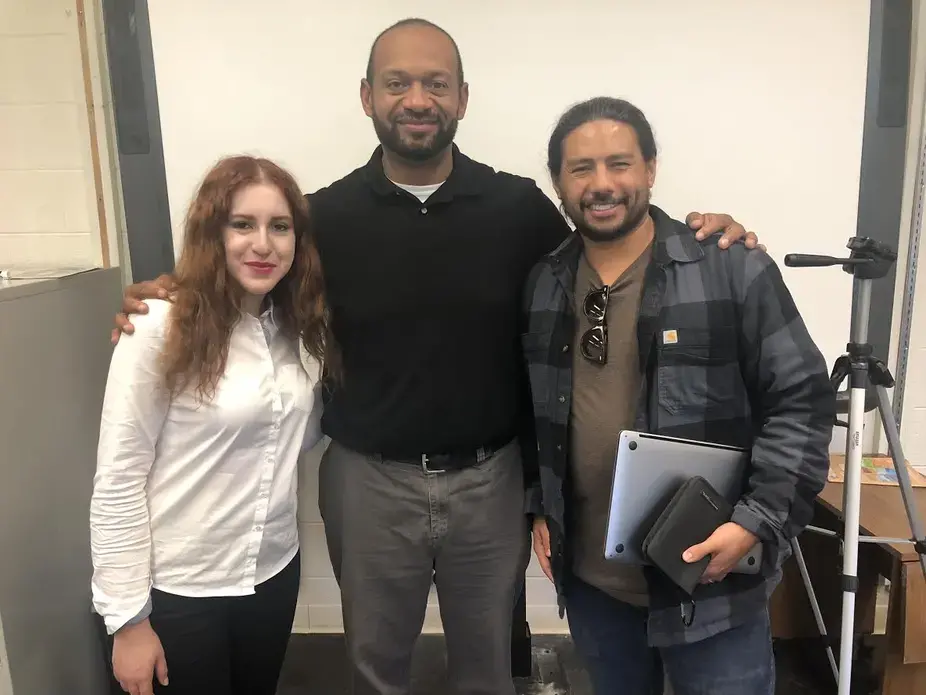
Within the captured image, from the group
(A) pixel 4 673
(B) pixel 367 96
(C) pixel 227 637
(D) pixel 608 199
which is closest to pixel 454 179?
(B) pixel 367 96

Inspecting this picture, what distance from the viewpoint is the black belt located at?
1.45m

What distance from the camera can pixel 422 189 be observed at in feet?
4.91

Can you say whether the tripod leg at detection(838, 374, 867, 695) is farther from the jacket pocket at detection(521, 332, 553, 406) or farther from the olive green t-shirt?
the jacket pocket at detection(521, 332, 553, 406)

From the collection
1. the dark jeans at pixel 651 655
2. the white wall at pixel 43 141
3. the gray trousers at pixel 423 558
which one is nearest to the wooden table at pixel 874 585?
the dark jeans at pixel 651 655

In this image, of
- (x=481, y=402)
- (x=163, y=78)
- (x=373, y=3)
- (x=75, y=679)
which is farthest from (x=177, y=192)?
(x=75, y=679)

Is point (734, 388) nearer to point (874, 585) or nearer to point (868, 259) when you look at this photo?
point (868, 259)

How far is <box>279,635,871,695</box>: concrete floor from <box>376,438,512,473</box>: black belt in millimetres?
1008

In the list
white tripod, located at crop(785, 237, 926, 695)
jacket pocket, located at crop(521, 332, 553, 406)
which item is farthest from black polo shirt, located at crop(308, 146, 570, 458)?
white tripod, located at crop(785, 237, 926, 695)

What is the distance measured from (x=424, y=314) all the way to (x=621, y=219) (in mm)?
478

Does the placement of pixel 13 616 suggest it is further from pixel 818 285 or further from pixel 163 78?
pixel 818 285

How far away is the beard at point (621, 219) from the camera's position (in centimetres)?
123

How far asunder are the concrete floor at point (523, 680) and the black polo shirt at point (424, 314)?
1.05 metres

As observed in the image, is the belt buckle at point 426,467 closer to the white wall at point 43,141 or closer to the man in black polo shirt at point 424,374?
the man in black polo shirt at point 424,374

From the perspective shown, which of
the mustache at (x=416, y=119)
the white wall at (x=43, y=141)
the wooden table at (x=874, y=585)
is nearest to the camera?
the mustache at (x=416, y=119)
